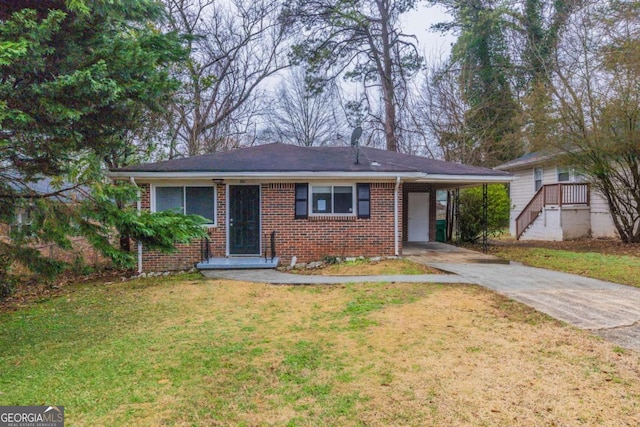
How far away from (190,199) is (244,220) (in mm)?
1512

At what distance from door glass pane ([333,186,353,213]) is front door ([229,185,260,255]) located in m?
2.10

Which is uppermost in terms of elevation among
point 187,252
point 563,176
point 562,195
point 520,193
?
point 563,176

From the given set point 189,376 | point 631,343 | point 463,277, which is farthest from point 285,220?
point 631,343

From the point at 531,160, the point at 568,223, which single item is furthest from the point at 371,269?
the point at 531,160

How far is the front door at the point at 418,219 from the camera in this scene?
48.3 ft

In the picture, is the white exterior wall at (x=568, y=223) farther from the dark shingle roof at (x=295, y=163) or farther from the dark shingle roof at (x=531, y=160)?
the dark shingle roof at (x=295, y=163)

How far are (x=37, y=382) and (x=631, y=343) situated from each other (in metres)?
6.22

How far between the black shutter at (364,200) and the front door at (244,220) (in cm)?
273

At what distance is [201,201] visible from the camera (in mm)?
10484

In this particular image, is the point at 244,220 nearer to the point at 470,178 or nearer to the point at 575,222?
the point at 470,178

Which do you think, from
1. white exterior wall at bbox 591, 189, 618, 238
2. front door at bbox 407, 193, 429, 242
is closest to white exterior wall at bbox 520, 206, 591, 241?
white exterior wall at bbox 591, 189, 618, 238

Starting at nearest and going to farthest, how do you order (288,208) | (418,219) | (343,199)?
1. (288,208)
2. (343,199)
3. (418,219)

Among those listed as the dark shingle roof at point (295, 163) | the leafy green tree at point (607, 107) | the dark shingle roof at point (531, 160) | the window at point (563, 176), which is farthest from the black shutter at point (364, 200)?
the window at point (563, 176)

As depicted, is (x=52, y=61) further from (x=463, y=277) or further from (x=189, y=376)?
(x=463, y=277)
